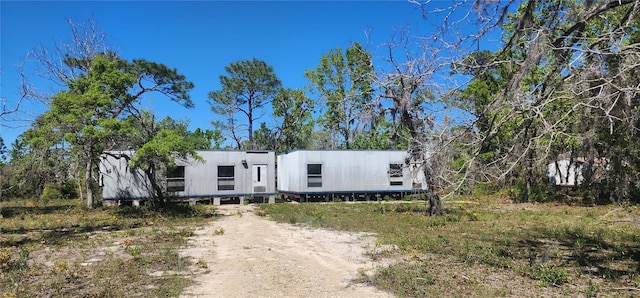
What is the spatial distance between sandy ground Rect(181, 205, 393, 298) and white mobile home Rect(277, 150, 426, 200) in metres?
11.7

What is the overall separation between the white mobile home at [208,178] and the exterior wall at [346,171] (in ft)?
5.85

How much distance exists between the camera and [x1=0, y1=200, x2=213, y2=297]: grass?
6215 mm

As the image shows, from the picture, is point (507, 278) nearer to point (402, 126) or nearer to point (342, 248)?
point (342, 248)

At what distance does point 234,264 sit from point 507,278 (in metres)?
4.64

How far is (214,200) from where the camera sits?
75.8 feet

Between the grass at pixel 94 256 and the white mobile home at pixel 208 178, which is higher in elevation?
the white mobile home at pixel 208 178

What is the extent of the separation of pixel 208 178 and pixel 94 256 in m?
14.1

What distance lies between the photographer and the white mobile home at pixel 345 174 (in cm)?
2475

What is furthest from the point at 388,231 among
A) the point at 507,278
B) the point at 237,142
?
the point at 237,142

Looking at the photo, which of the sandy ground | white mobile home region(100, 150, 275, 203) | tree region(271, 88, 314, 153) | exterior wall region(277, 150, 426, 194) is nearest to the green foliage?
the sandy ground

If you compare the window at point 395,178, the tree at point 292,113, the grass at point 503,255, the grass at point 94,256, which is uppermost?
the tree at point 292,113

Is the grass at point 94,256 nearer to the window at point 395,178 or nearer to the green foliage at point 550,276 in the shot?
the green foliage at point 550,276

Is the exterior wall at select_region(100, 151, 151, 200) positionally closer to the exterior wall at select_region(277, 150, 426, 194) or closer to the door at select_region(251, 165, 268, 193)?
the door at select_region(251, 165, 268, 193)

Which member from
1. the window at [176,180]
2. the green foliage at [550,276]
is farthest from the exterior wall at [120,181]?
the green foliage at [550,276]
